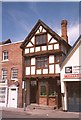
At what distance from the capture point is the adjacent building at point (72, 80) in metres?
20.6

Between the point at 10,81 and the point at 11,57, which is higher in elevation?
the point at 11,57

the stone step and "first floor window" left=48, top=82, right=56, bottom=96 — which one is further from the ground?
"first floor window" left=48, top=82, right=56, bottom=96

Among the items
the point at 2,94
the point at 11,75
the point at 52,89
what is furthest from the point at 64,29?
the point at 2,94

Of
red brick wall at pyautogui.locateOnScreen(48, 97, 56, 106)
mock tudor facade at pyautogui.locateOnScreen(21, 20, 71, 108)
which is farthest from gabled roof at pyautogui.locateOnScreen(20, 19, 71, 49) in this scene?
red brick wall at pyautogui.locateOnScreen(48, 97, 56, 106)

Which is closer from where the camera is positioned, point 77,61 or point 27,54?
point 77,61

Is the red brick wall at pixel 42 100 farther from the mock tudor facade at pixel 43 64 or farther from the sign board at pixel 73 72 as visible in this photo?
the sign board at pixel 73 72

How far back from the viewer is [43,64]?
23.5 m

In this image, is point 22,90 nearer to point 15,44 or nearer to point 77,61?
point 15,44

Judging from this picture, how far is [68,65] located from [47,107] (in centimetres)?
468

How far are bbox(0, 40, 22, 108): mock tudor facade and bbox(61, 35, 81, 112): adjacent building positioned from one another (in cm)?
577

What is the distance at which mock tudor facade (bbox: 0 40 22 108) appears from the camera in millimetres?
25031

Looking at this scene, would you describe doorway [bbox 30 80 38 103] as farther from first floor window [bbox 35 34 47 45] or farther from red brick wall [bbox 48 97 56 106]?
first floor window [bbox 35 34 47 45]

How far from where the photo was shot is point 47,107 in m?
22.0

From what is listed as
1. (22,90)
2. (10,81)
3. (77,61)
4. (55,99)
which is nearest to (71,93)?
(55,99)
